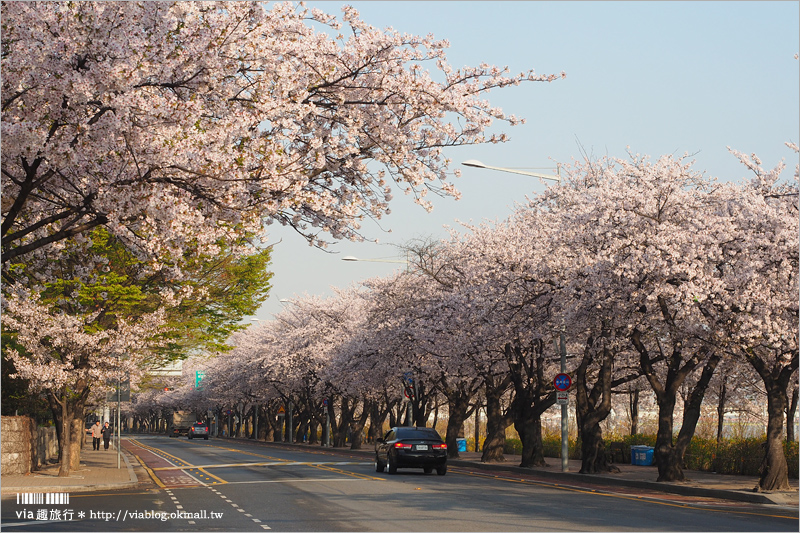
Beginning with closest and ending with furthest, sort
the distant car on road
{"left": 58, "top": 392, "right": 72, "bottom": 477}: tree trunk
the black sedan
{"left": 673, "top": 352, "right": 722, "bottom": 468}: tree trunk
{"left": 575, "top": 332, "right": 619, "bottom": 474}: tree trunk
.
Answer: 1. {"left": 673, "top": 352, "right": 722, "bottom": 468}: tree trunk
2. {"left": 58, "top": 392, "right": 72, "bottom": 477}: tree trunk
3. {"left": 575, "top": 332, "right": 619, "bottom": 474}: tree trunk
4. the black sedan
5. the distant car on road

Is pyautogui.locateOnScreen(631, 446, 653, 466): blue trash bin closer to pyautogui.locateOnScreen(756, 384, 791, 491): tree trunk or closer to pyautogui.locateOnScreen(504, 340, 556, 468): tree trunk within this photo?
pyautogui.locateOnScreen(504, 340, 556, 468): tree trunk

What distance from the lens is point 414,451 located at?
1193 inches

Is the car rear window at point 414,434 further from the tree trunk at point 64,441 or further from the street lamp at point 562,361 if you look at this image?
the tree trunk at point 64,441

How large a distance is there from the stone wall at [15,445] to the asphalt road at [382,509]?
599cm

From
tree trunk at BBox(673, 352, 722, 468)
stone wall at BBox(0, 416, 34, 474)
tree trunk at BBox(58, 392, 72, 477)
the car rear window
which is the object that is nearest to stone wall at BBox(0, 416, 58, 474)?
stone wall at BBox(0, 416, 34, 474)

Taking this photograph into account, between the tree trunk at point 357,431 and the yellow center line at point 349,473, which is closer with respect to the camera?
the yellow center line at point 349,473

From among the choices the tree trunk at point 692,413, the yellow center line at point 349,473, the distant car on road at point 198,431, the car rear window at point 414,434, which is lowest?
the distant car on road at point 198,431

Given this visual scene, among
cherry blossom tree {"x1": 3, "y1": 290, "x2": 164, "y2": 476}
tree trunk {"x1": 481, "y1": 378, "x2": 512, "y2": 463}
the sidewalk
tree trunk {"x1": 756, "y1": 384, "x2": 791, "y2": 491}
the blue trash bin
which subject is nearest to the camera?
tree trunk {"x1": 756, "y1": 384, "x2": 791, "y2": 491}

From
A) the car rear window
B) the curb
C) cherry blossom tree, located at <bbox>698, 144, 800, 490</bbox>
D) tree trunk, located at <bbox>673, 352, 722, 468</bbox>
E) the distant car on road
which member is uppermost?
cherry blossom tree, located at <bbox>698, 144, 800, 490</bbox>

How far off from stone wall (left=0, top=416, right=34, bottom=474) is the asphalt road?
5991 millimetres

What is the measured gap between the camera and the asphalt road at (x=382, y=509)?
1494cm

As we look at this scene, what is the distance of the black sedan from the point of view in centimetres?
3023

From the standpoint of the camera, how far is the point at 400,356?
44719 mm


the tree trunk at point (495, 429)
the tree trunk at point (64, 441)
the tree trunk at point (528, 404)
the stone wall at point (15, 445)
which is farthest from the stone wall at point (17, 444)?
the tree trunk at point (495, 429)
